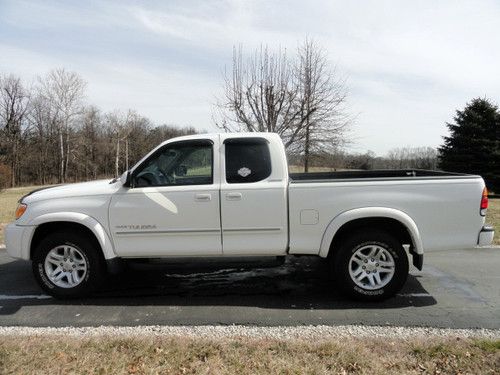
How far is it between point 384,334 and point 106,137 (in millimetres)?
69193

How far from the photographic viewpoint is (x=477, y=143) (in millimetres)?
33406

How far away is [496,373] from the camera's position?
3.28 metres

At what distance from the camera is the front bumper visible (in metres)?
5.03

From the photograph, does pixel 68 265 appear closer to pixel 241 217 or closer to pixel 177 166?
pixel 177 166

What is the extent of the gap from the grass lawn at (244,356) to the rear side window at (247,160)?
6.16 ft

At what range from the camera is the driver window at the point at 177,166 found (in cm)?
500

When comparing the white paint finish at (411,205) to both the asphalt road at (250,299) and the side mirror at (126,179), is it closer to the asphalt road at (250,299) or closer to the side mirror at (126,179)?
the asphalt road at (250,299)

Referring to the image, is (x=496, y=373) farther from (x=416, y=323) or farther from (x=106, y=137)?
(x=106, y=137)

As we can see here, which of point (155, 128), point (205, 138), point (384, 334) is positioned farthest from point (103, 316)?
point (155, 128)

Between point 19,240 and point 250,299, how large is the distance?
294cm

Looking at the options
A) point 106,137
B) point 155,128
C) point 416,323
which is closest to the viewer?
point 416,323

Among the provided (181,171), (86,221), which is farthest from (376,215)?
(86,221)

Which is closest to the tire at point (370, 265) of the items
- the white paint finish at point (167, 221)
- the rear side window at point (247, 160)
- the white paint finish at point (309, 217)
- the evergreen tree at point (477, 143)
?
the white paint finish at point (309, 217)

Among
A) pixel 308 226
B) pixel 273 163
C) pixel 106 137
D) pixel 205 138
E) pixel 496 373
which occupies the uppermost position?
pixel 106 137
